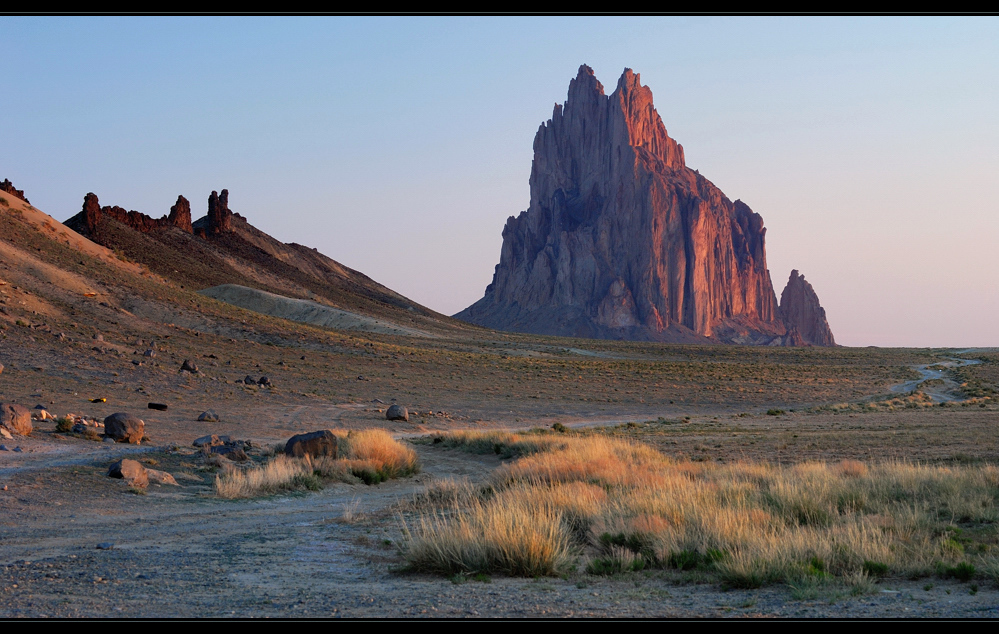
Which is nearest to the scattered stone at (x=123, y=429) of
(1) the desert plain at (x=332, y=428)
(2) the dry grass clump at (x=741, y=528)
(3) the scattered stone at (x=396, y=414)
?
(1) the desert plain at (x=332, y=428)

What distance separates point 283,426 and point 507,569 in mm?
20919

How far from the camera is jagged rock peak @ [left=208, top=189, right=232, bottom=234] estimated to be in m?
141

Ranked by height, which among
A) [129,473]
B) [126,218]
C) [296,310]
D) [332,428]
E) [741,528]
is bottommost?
[332,428]

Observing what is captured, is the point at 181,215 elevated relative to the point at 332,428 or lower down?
elevated

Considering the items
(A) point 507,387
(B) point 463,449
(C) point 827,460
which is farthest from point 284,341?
(C) point 827,460

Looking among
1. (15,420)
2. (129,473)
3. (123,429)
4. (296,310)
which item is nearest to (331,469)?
(129,473)

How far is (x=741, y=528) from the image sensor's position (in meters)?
9.32

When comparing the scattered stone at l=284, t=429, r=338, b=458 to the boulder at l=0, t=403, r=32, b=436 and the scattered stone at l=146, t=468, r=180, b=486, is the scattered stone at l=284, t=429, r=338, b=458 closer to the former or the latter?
the scattered stone at l=146, t=468, r=180, b=486

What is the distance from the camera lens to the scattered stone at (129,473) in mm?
14867

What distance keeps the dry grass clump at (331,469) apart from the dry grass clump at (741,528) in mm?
3945

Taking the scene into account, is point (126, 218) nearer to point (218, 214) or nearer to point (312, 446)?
point (218, 214)

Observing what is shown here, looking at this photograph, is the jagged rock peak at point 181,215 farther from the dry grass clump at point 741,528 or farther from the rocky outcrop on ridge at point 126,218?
the dry grass clump at point 741,528

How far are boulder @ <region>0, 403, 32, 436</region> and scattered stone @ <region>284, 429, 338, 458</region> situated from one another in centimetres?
619

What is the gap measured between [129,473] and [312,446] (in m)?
4.49
